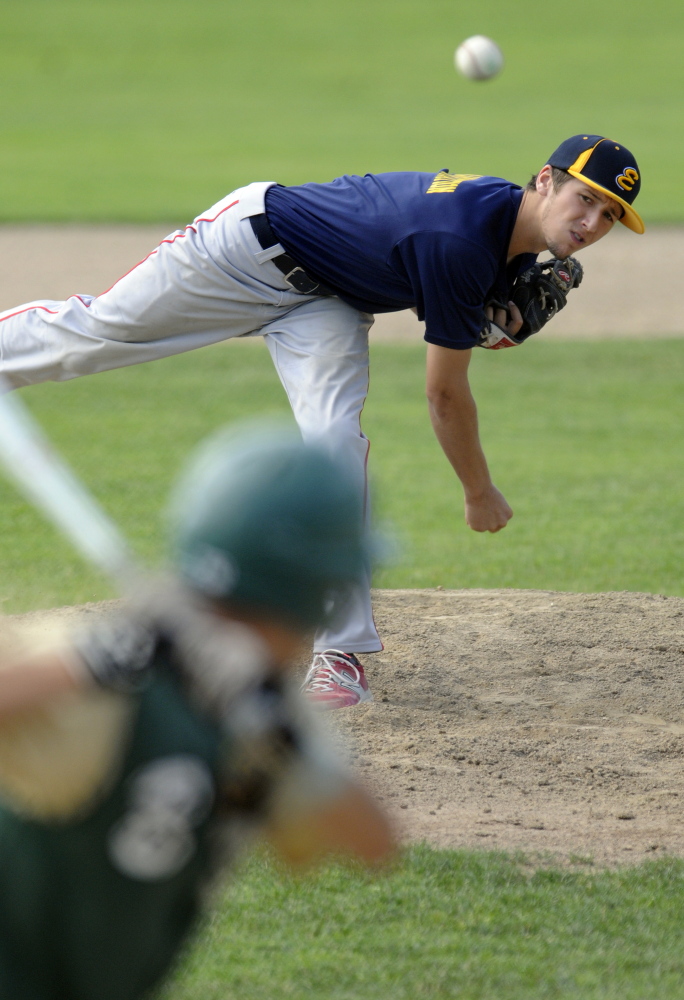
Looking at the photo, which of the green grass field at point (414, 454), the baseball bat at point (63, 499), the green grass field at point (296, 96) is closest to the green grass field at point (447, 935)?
the green grass field at point (414, 454)

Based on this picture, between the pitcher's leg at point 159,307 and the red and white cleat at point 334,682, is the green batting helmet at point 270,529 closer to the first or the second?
the red and white cleat at point 334,682

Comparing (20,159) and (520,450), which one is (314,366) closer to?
(520,450)

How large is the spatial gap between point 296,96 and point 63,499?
3246 centimetres

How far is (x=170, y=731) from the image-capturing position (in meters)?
1.67

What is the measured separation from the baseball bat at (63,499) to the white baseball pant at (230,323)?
1543mm

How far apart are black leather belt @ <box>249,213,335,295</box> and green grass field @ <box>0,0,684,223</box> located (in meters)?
14.4

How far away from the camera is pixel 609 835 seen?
3.55 m

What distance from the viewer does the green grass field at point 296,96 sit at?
22406 millimetres

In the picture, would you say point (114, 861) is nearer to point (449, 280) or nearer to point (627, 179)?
point (449, 280)

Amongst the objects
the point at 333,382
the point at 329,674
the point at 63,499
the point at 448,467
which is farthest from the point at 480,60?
the point at 63,499

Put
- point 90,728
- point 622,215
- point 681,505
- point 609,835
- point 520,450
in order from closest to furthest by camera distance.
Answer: point 90,728
point 609,835
point 622,215
point 681,505
point 520,450

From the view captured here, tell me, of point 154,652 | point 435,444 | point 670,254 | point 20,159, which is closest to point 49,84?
point 20,159

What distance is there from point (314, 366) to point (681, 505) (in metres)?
3.99

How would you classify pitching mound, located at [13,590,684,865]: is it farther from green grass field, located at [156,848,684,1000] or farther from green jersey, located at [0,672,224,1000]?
green jersey, located at [0,672,224,1000]
